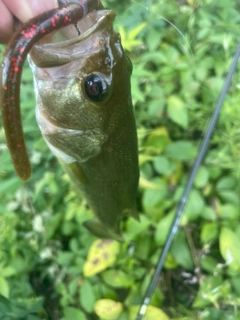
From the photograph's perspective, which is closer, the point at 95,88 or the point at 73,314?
the point at 95,88

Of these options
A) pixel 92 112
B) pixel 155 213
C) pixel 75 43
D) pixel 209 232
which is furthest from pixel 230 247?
pixel 75 43

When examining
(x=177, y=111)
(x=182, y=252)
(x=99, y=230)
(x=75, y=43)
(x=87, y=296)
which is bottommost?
(x=182, y=252)

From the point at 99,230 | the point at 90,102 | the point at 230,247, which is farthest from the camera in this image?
the point at 230,247

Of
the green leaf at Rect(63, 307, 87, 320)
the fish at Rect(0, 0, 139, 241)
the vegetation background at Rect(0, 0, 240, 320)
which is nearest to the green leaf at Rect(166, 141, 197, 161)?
the vegetation background at Rect(0, 0, 240, 320)

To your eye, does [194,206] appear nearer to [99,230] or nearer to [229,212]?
[229,212]

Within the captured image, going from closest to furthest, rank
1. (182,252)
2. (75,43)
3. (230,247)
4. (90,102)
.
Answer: (75,43) < (90,102) < (230,247) < (182,252)

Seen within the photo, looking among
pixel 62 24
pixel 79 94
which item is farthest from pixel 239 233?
pixel 62 24

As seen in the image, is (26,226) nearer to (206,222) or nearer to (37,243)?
(37,243)
